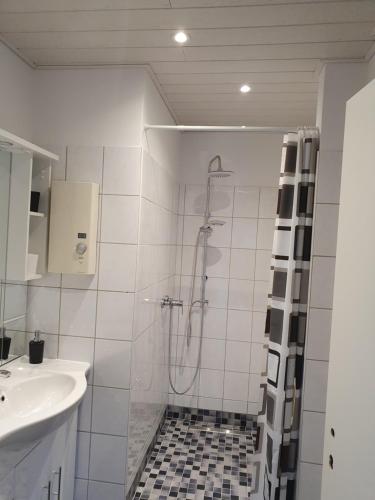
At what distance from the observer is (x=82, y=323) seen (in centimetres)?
184

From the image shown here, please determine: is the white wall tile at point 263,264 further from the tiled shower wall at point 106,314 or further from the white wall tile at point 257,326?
the tiled shower wall at point 106,314

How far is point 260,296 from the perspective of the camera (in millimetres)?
2750

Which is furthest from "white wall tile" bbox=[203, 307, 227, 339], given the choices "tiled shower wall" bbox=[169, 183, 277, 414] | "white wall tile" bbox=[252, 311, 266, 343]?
"white wall tile" bbox=[252, 311, 266, 343]

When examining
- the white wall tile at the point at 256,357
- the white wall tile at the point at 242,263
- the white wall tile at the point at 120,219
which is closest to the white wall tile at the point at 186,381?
the white wall tile at the point at 256,357

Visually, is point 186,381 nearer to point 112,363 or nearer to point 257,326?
point 257,326

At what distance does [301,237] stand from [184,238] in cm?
130

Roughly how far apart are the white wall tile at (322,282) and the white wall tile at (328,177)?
299 mm

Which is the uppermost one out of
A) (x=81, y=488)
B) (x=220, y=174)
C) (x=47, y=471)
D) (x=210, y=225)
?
(x=220, y=174)

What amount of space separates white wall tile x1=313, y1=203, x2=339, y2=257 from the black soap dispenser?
4.83 ft

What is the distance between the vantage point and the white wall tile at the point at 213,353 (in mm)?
2809

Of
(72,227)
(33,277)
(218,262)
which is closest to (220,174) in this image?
(218,262)

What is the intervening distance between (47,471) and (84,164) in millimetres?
1468

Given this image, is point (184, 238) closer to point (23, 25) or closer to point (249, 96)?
point (249, 96)

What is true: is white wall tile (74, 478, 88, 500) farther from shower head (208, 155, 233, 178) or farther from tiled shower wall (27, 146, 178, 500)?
shower head (208, 155, 233, 178)
